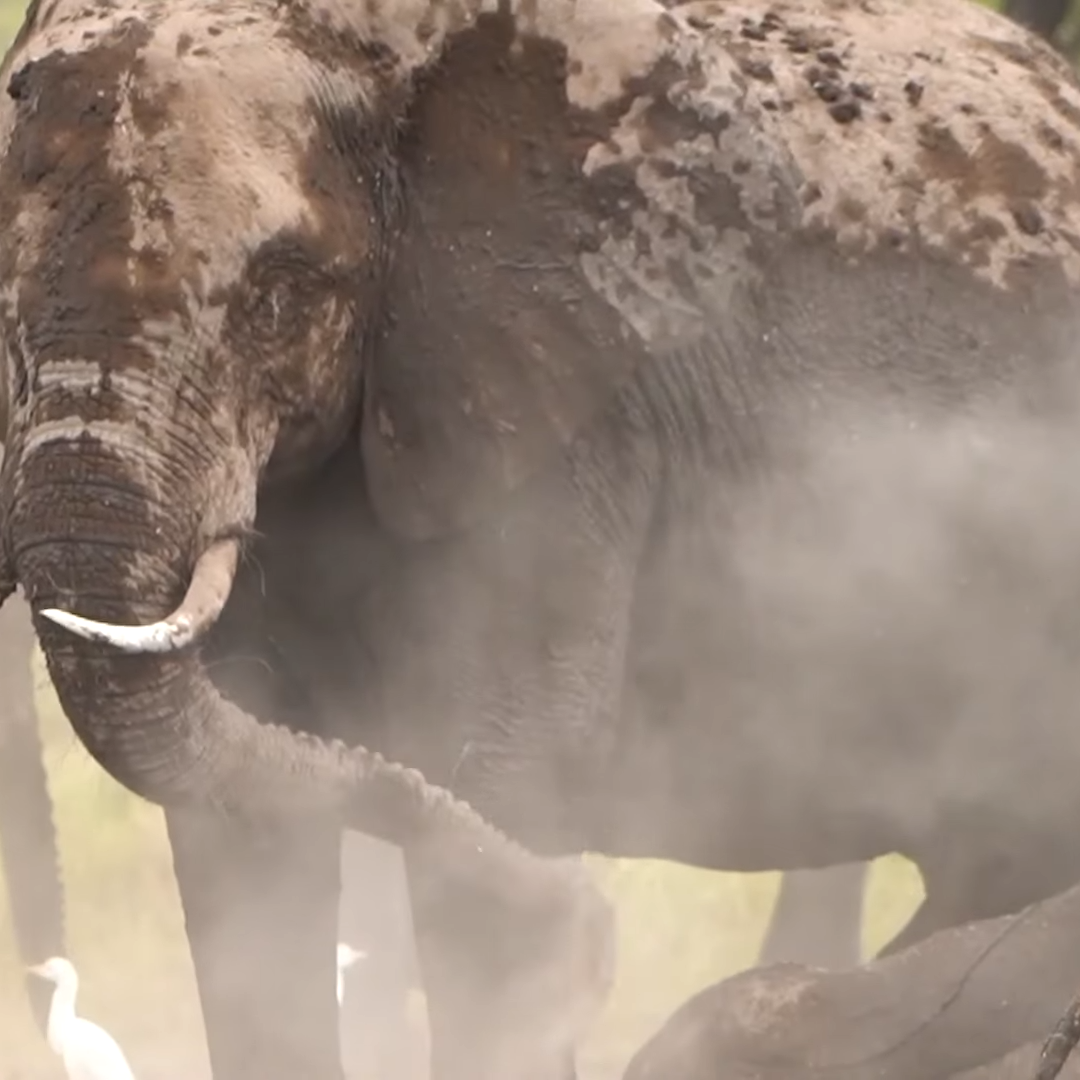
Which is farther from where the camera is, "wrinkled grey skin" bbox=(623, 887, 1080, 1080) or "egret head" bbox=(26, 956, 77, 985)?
"egret head" bbox=(26, 956, 77, 985)

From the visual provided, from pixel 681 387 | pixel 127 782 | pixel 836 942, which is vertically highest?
pixel 681 387

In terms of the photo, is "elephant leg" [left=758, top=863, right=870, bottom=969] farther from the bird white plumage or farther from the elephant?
the bird white plumage

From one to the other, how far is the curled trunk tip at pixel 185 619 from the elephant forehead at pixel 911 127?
1.41ft

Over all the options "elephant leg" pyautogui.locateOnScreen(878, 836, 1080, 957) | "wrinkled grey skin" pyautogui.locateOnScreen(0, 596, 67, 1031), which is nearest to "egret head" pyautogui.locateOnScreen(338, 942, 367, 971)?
"wrinkled grey skin" pyautogui.locateOnScreen(0, 596, 67, 1031)

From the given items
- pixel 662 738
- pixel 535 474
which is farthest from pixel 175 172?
pixel 662 738

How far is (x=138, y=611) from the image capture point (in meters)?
1.04

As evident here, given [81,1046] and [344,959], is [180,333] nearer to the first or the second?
[81,1046]

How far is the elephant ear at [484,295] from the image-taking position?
46.9 inches

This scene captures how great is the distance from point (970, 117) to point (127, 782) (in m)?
0.69

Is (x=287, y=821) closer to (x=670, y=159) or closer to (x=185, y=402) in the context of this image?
(x=185, y=402)

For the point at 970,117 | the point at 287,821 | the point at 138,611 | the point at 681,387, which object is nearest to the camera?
the point at 138,611

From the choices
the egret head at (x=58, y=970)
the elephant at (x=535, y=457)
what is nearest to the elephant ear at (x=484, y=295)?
the elephant at (x=535, y=457)

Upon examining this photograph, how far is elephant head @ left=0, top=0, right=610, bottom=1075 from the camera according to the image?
3.42 feet

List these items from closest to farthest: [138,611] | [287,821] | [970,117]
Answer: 1. [138,611]
2. [287,821]
3. [970,117]
